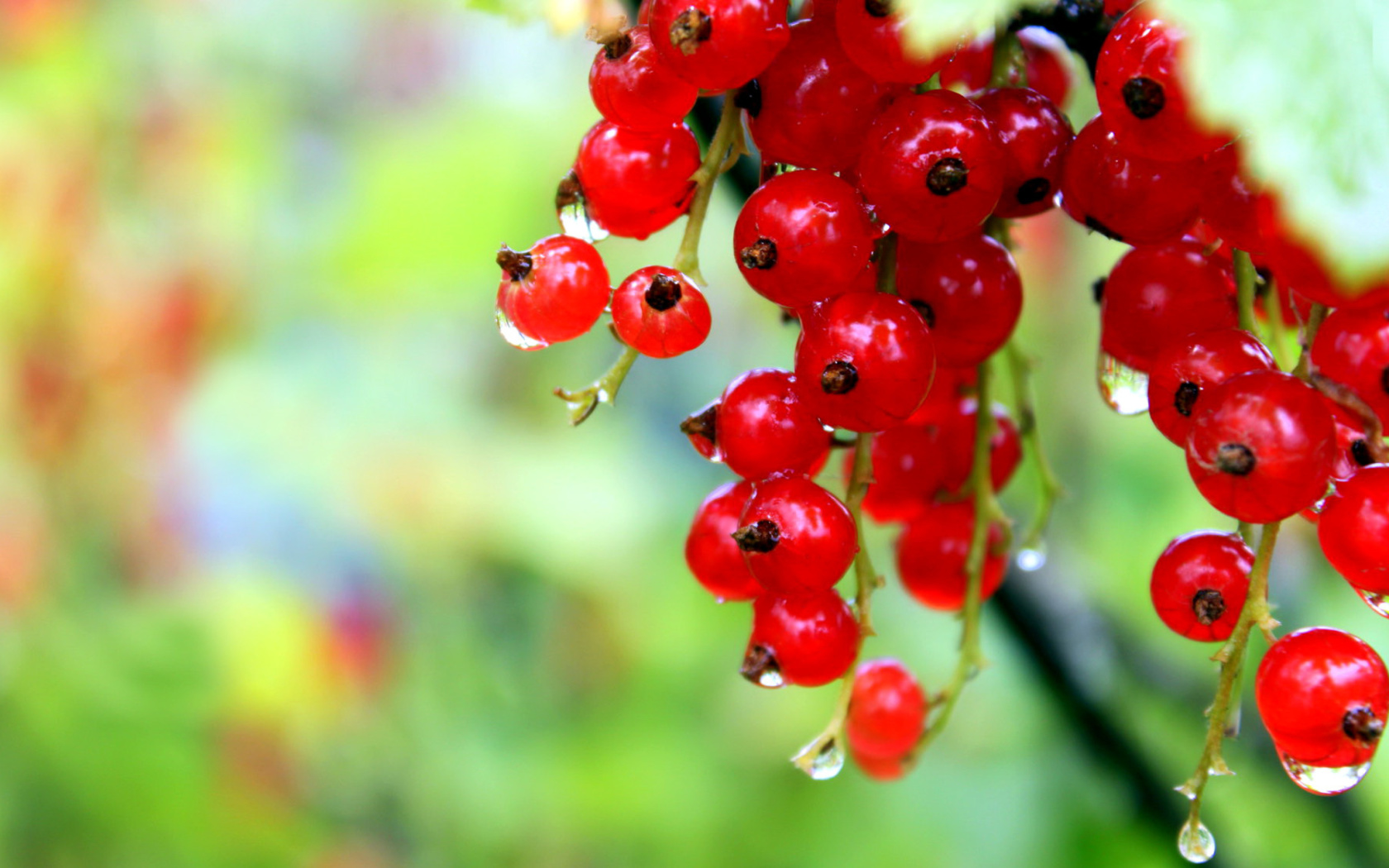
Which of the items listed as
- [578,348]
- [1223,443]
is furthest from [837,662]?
[578,348]

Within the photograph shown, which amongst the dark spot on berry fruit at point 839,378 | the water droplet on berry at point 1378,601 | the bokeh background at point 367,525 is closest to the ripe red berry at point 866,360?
the dark spot on berry fruit at point 839,378

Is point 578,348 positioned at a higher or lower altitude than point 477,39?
lower

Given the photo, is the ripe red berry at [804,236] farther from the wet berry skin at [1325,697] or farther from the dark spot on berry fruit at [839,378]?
the wet berry skin at [1325,697]

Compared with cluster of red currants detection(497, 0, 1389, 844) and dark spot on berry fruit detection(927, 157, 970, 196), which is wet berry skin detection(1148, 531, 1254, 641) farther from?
dark spot on berry fruit detection(927, 157, 970, 196)

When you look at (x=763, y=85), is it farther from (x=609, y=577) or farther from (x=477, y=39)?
(x=477, y=39)

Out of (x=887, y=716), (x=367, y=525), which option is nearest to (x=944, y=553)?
(x=887, y=716)
